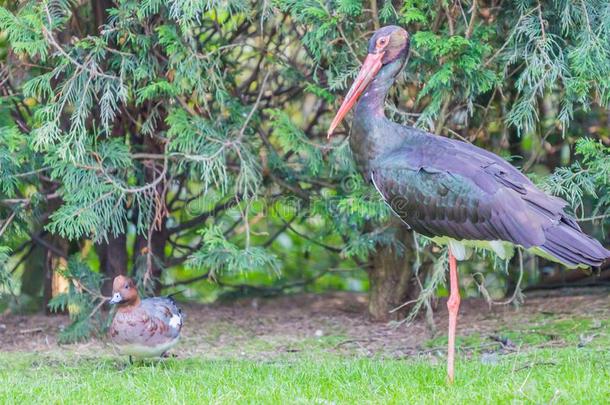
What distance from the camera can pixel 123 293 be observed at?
7.42 m

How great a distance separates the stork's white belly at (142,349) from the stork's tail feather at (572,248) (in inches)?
108

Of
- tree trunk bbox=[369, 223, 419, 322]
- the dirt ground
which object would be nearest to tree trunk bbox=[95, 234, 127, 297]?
the dirt ground

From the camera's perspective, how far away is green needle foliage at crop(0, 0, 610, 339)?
754 centimetres

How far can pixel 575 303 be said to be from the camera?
8.78m

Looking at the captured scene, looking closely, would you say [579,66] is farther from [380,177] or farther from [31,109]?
[31,109]

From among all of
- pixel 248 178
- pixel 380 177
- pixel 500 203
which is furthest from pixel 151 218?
pixel 500 203

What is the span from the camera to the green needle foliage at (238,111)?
7543 millimetres

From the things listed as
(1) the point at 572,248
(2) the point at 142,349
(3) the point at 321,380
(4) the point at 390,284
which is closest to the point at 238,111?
(4) the point at 390,284

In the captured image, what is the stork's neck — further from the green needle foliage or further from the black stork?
the green needle foliage

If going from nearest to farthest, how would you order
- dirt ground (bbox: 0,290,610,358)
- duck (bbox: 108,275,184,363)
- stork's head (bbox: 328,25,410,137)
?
stork's head (bbox: 328,25,410,137)
duck (bbox: 108,275,184,363)
dirt ground (bbox: 0,290,610,358)

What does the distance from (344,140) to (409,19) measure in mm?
1284

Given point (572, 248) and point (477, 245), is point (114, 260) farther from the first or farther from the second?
point (572, 248)

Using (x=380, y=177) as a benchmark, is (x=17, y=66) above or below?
above

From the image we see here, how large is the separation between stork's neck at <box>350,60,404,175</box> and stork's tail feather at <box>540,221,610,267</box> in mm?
1169
